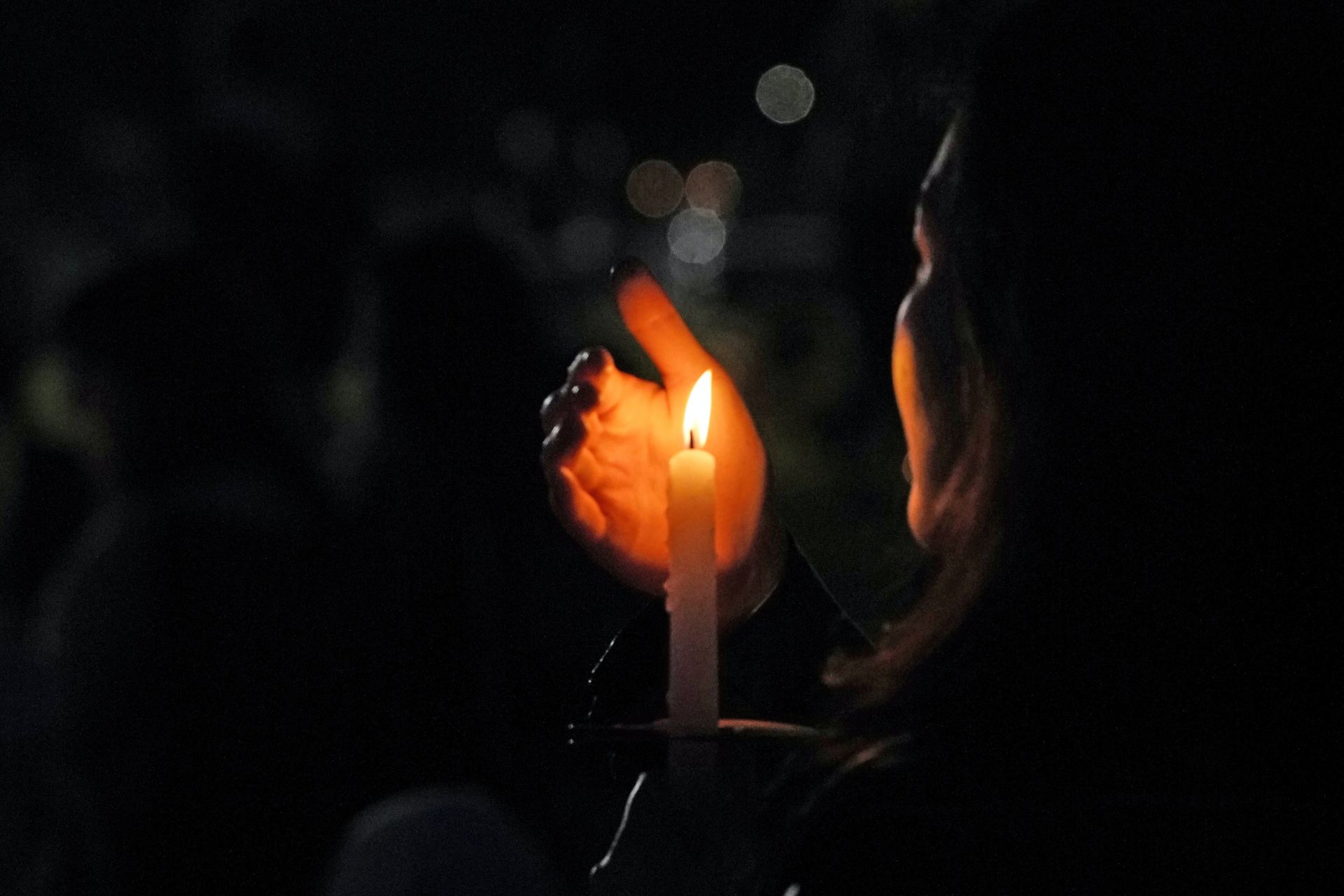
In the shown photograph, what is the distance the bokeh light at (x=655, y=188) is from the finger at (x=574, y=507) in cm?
1043

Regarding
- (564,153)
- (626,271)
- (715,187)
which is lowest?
(626,271)

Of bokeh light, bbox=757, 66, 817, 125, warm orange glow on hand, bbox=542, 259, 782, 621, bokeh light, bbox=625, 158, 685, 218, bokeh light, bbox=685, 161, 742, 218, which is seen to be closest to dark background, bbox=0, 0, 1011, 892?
warm orange glow on hand, bbox=542, 259, 782, 621

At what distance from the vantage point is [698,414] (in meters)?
1.20

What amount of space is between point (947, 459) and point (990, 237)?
21cm

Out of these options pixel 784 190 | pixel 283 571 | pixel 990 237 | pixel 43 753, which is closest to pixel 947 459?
pixel 990 237

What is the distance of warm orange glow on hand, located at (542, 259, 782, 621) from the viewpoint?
52.6 inches

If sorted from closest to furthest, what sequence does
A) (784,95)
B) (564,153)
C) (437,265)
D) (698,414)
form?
(698,414) < (437,265) < (564,153) < (784,95)

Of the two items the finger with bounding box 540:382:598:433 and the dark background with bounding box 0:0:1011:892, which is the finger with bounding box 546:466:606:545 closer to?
the finger with bounding box 540:382:598:433

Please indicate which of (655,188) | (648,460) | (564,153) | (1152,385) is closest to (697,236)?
(655,188)

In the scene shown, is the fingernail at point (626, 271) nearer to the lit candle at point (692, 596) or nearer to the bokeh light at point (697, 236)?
the lit candle at point (692, 596)

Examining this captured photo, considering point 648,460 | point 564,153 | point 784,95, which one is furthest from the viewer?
point 784,95

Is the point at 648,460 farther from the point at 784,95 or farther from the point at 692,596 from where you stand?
the point at 784,95

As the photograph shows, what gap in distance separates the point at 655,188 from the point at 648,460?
445 inches

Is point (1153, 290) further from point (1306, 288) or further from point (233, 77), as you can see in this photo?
point (233, 77)
